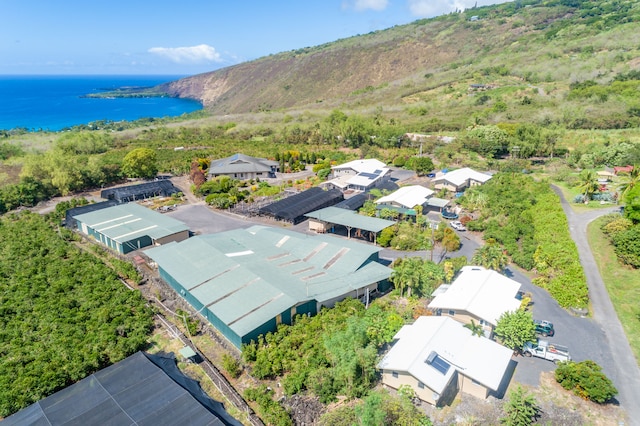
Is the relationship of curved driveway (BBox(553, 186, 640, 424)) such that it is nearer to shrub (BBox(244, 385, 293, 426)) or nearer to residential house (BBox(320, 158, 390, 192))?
shrub (BBox(244, 385, 293, 426))

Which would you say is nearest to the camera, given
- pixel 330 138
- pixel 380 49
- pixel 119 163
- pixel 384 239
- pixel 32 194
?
pixel 384 239

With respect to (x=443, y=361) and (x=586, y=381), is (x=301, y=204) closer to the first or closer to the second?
(x=443, y=361)

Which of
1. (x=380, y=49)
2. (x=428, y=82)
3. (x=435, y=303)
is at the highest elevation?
(x=380, y=49)

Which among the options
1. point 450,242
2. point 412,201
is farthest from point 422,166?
point 450,242

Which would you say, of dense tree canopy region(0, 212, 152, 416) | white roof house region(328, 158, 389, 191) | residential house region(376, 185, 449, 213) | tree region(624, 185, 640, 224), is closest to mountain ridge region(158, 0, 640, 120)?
white roof house region(328, 158, 389, 191)

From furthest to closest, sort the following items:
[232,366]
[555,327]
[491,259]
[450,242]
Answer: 1. [450,242]
2. [491,259]
3. [555,327]
4. [232,366]

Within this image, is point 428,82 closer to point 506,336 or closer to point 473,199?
point 473,199

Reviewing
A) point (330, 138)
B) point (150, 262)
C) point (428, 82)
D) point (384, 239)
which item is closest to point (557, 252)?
point (384, 239)

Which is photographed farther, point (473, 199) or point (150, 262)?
point (473, 199)
